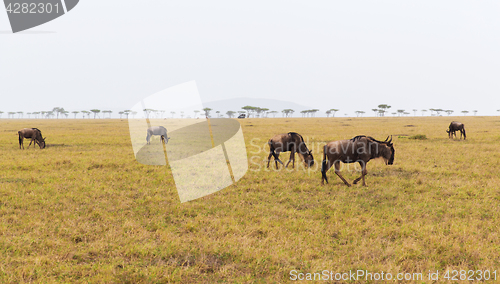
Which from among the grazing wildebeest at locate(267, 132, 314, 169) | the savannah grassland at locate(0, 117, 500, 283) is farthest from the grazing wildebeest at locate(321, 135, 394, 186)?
the grazing wildebeest at locate(267, 132, 314, 169)

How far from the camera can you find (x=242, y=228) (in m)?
7.09

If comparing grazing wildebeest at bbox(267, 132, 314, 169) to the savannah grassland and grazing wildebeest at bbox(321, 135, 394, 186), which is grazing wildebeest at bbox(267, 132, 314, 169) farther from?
grazing wildebeest at bbox(321, 135, 394, 186)

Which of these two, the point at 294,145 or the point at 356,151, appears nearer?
the point at 356,151

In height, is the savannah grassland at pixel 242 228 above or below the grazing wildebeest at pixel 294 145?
below

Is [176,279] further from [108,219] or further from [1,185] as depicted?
[1,185]

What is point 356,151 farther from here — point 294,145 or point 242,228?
point 242,228

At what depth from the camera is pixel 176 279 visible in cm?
500

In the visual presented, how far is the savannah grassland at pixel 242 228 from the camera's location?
5.36m

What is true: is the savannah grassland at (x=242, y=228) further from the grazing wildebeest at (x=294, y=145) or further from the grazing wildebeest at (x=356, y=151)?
the grazing wildebeest at (x=294, y=145)

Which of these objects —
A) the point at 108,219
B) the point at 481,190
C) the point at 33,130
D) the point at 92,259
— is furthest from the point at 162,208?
the point at 33,130

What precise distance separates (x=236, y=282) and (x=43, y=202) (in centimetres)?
767

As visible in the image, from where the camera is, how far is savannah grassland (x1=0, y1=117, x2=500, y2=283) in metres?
5.36

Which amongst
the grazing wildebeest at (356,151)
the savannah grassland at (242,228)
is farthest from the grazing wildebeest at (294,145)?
the grazing wildebeest at (356,151)

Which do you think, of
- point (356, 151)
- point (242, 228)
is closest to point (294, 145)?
point (356, 151)
